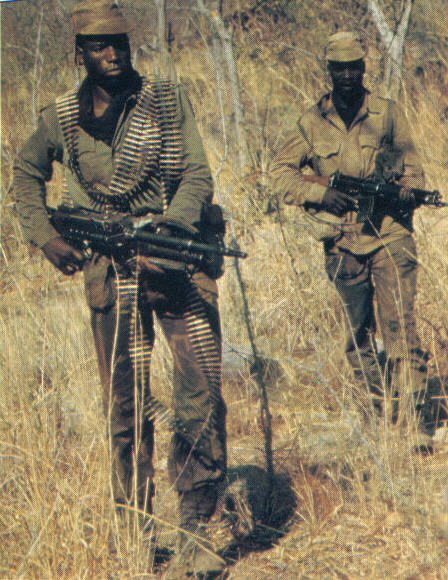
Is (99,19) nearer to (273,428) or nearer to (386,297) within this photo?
(386,297)

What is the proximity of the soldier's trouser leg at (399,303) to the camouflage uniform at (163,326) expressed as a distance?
1.68 meters

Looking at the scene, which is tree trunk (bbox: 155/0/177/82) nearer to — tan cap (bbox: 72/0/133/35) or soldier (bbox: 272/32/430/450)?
soldier (bbox: 272/32/430/450)

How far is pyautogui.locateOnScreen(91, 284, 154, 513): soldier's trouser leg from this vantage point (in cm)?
378

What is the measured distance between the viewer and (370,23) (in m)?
12.2

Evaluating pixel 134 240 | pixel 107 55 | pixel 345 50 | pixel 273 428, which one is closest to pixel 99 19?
pixel 107 55

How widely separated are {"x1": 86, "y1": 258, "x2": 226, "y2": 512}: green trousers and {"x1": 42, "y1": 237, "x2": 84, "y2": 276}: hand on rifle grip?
72 mm

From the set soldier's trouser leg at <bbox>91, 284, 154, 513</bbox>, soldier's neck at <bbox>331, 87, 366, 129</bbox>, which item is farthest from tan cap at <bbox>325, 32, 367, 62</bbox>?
soldier's trouser leg at <bbox>91, 284, 154, 513</bbox>

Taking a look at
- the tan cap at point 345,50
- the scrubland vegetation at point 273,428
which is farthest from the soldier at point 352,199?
the scrubland vegetation at point 273,428

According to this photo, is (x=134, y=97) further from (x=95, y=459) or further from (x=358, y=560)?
(x=358, y=560)

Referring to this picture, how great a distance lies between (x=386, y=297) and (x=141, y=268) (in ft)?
6.60

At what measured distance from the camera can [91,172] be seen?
385 centimetres

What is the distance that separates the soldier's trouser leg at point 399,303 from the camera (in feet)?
17.1

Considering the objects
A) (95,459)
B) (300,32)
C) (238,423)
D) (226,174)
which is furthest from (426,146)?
(95,459)

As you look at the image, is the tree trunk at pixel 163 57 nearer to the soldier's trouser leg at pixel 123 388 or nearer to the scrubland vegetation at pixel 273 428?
the scrubland vegetation at pixel 273 428
